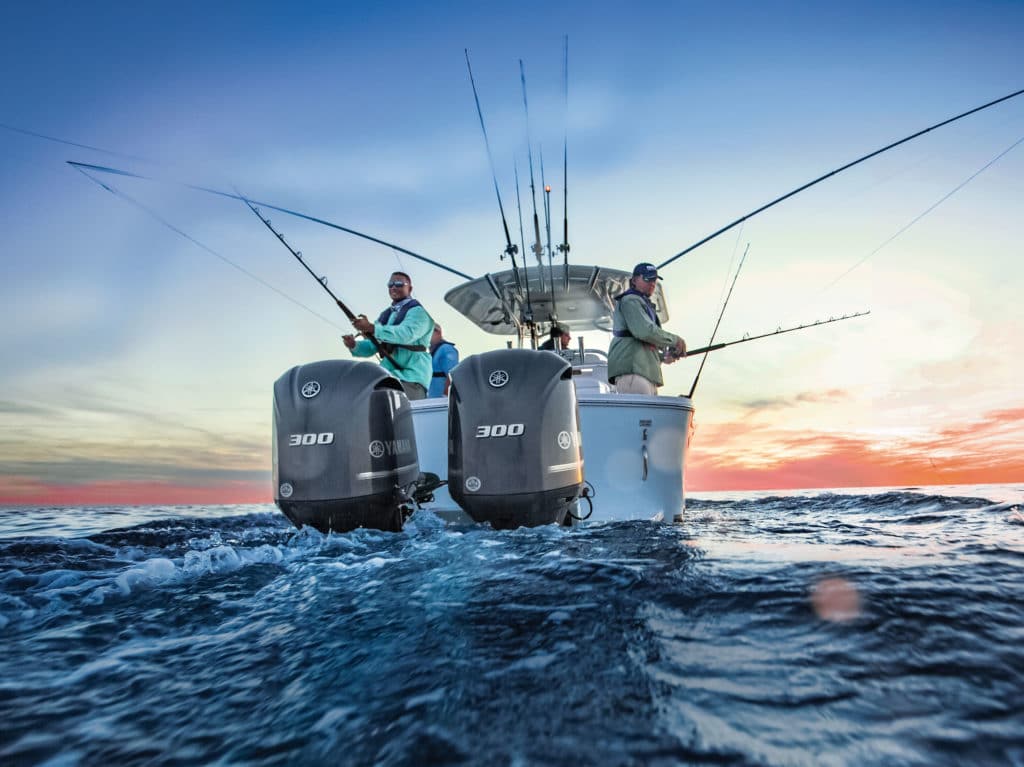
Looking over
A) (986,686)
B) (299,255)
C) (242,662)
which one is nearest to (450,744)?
(242,662)

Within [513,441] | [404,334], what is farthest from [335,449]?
[404,334]

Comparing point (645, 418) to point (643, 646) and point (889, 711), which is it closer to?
point (643, 646)

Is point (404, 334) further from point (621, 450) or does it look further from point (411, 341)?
point (621, 450)

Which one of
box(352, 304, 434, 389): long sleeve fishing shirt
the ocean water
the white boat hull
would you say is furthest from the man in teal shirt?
the ocean water

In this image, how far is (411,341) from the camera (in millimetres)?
4961

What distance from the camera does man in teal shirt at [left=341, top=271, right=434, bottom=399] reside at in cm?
486

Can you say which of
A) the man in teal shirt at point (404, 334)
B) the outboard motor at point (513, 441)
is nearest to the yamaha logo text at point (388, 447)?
the outboard motor at point (513, 441)

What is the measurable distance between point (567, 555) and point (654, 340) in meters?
2.81

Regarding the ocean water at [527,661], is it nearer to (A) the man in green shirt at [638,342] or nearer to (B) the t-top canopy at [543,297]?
(A) the man in green shirt at [638,342]

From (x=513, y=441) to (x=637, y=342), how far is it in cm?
222

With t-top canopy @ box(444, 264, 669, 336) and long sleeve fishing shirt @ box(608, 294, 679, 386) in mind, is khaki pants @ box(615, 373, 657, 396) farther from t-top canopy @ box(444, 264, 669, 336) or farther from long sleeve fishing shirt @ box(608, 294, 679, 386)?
t-top canopy @ box(444, 264, 669, 336)

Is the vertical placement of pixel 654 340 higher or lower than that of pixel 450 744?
higher

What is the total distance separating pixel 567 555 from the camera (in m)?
2.49

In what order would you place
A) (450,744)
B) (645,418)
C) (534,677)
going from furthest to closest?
(645,418) < (534,677) < (450,744)
